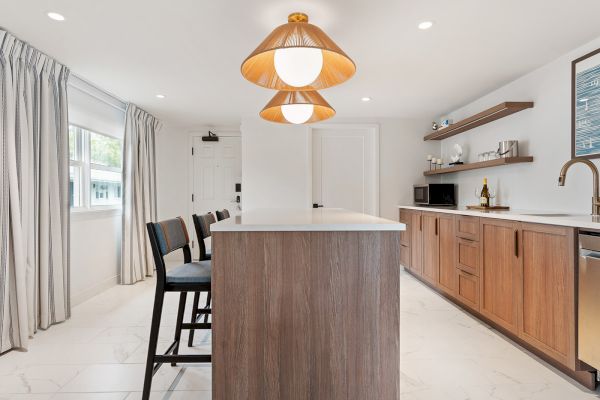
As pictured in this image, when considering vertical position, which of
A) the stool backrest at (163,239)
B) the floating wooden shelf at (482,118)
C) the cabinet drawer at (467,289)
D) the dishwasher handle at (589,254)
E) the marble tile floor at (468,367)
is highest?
the floating wooden shelf at (482,118)

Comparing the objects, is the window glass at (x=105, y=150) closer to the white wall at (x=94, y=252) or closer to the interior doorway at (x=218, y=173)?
the white wall at (x=94, y=252)

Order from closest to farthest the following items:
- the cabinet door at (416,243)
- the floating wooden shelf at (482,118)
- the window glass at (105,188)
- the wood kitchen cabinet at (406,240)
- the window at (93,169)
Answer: the floating wooden shelf at (482,118) < the window at (93,169) < the window glass at (105,188) < the cabinet door at (416,243) < the wood kitchen cabinet at (406,240)

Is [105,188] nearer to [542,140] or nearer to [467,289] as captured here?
[467,289]

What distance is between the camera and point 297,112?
2385 millimetres

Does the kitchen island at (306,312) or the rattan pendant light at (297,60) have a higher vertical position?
the rattan pendant light at (297,60)

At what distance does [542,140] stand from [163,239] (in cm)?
318

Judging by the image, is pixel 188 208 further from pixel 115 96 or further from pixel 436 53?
pixel 436 53

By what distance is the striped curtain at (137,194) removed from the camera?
161 inches

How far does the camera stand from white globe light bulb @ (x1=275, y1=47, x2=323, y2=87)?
163 centimetres

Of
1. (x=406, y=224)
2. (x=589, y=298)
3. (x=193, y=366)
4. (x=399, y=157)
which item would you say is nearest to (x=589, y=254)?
(x=589, y=298)

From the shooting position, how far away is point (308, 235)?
1421 millimetres

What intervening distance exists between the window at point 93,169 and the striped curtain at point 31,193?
0.49 meters

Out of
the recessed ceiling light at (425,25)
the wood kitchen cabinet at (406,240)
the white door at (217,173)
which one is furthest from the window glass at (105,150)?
the wood kitchen cabinet at (406,240)

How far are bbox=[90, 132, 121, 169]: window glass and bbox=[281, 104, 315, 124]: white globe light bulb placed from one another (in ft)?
8.44
